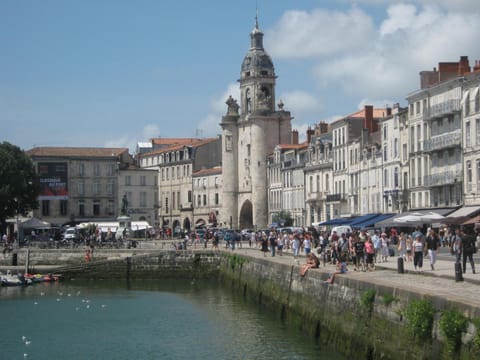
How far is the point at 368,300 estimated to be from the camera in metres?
26.1

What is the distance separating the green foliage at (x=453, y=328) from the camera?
1966 centimetres

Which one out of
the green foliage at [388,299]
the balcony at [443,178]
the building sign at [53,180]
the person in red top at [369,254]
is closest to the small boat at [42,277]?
the balcony at [443,178]

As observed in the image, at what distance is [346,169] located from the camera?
287ft

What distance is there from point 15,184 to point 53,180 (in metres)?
19.8

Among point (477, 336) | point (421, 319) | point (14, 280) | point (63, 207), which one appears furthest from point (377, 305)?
point (63, 207)

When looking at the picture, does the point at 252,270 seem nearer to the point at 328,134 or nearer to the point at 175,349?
the point at 175,349

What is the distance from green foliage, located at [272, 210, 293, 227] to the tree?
24.5 metres

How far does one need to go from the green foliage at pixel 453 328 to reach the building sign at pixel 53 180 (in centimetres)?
9304

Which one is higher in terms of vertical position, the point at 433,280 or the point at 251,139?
the point at 251,139

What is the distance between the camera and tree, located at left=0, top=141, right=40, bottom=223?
3627 inches

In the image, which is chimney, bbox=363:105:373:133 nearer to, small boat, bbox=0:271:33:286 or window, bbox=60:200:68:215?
small boat, bbox=0:271:33:286

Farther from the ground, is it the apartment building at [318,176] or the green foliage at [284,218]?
the apartment building at [318,176]

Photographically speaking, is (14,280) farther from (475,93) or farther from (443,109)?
(475,93)

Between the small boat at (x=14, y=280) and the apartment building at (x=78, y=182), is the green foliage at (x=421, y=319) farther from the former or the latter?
the apartment building at (x=78, y=182)
